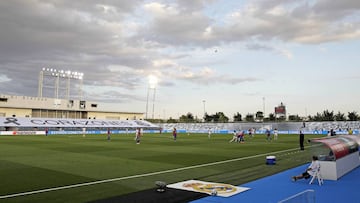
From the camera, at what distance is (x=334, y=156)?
1256cm

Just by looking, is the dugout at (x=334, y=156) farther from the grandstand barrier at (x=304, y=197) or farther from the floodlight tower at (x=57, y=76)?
the floodlight tower at (x=57, y=76)

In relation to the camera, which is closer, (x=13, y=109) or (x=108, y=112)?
(x=13, y=109)

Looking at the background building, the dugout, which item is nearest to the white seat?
the dugout

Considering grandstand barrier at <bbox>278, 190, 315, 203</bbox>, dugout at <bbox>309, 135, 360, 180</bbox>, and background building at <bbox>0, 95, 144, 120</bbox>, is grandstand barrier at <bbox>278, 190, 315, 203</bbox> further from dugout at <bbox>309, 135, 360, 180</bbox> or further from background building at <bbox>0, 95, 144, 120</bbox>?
background building at <bbox>0, 95, 144, 120</bbox>

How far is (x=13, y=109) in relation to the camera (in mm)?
80500

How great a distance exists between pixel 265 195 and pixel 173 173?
539cm

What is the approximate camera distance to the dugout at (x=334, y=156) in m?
12.5

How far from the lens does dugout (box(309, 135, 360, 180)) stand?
41.0 feet

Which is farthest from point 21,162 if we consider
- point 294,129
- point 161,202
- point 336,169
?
point 294,129

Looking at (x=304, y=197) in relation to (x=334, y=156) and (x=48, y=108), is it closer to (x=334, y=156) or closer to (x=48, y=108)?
(x=334, y=156)

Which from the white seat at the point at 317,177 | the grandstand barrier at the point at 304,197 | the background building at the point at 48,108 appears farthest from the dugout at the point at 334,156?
the background building at the point at 48,108

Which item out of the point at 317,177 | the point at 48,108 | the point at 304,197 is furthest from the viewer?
the point at 48,108

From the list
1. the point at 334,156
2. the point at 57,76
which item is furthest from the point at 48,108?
the point at 334,156

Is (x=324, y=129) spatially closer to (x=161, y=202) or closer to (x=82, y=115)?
(x=161, y=202)
